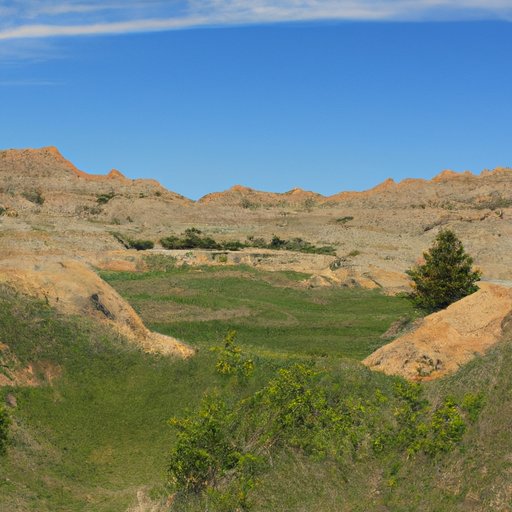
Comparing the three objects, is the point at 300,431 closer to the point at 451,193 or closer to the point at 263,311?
the point at 263,311

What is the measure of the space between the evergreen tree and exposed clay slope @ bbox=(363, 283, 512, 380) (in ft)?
28.7

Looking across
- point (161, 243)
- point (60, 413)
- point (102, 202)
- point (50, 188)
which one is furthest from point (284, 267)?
point (50, 188)

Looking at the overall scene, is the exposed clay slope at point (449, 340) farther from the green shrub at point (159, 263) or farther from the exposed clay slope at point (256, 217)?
the green shrub at point (159, 263)

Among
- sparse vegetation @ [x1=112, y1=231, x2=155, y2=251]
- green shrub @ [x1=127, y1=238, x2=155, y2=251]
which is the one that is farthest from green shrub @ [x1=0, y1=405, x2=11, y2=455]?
green shrub @ [x1=127, y1=238, x2=155, y2=251]

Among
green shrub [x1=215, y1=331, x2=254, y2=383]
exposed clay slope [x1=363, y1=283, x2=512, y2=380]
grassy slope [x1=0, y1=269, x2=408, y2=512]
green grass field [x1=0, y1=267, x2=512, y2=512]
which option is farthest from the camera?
exposed clay slope [x1=363, y1=283, x2=512, y2=380]

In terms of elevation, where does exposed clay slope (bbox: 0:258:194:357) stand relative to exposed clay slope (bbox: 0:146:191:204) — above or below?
below

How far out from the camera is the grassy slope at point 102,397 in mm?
24578

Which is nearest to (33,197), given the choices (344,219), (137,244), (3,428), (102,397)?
(344,219)

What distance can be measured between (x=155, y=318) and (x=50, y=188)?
12975cm

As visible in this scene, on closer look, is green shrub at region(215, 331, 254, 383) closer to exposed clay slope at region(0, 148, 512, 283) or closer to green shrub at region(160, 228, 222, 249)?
exposed clay slope at region(0, 148, 512, 283)

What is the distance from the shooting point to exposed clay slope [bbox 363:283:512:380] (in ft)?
113

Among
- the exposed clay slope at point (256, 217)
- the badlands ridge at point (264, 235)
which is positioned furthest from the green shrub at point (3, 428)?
the exposed clay slope at point (256, 217)

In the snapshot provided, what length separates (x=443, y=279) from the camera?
47750mm

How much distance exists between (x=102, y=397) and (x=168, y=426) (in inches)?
135
